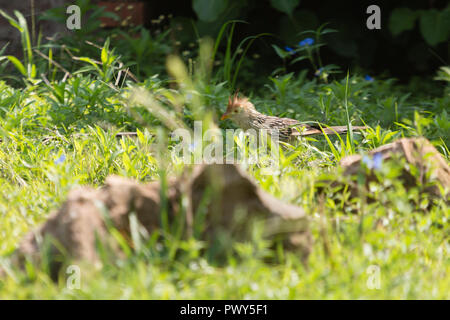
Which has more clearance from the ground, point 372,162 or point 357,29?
point 357,29

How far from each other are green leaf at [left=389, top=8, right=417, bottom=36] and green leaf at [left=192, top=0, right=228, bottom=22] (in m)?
1.82

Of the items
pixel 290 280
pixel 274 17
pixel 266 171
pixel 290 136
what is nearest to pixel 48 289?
pixel 290 280

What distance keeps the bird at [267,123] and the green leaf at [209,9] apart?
1.91m

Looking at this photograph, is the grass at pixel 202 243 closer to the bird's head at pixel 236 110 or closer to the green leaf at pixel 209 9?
the bird's head at pixel 236 110

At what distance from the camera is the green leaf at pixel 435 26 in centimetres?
585

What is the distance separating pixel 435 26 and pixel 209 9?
2.32 m

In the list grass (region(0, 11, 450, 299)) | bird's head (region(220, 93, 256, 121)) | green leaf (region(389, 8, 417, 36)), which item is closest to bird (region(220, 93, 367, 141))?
bird's head (region(220, 93, 256, 121))

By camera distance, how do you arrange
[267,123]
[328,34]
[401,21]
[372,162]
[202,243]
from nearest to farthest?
[202,243] < [372,162] < [267,123] < [401,21] < [328,34]

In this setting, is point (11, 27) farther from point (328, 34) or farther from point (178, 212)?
point (178, 212)

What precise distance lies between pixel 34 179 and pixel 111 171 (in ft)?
1.37

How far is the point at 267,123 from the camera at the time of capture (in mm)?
3859

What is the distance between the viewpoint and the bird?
378 cm

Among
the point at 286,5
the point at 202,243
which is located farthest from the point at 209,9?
the point at 202,243

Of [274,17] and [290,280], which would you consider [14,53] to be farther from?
[290,280]
